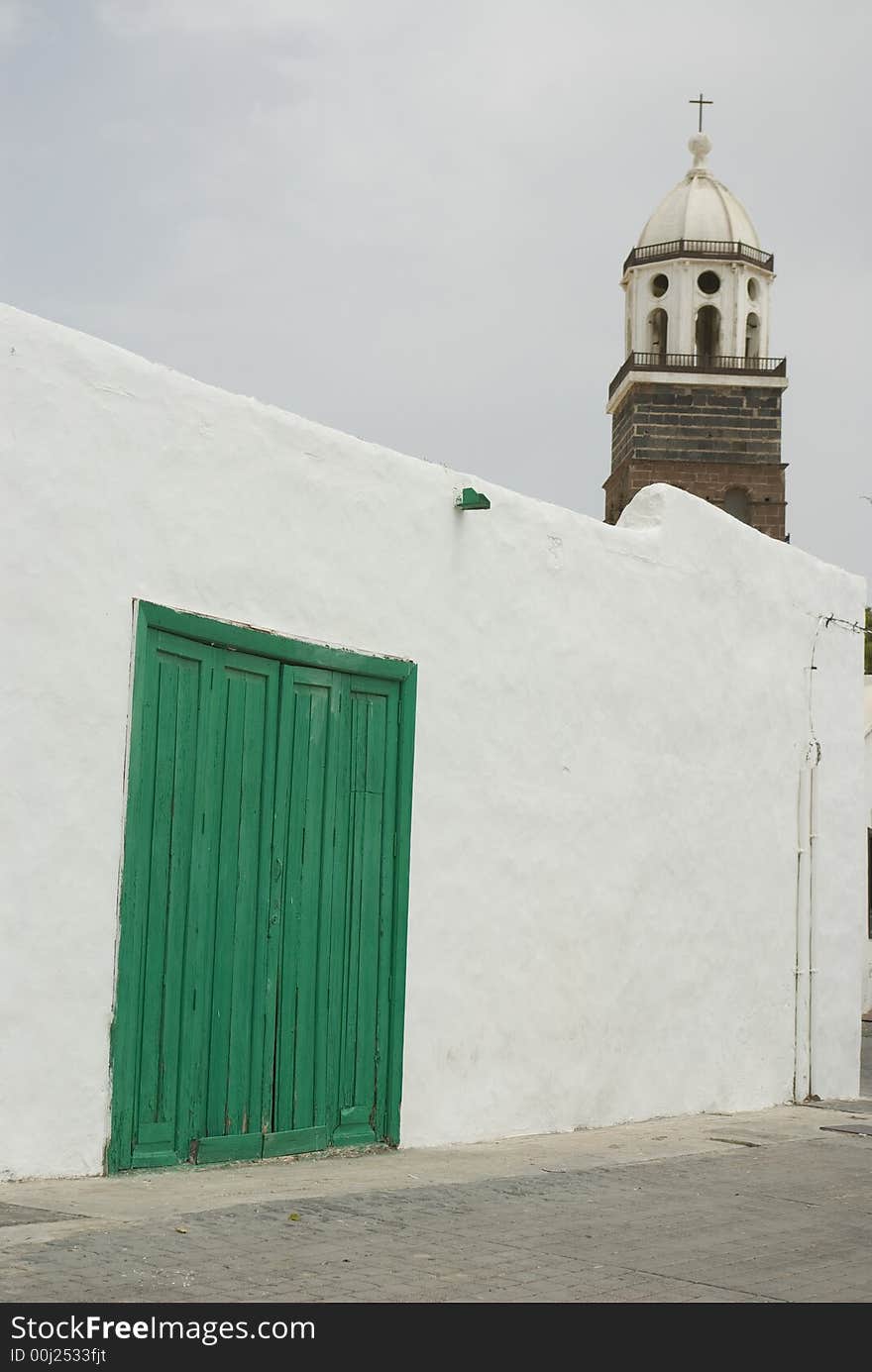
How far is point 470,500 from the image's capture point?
816 centimetres

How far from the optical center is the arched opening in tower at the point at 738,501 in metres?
40.2

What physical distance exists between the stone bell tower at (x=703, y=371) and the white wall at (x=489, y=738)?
28905 mm

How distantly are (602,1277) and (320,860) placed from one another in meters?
2.79

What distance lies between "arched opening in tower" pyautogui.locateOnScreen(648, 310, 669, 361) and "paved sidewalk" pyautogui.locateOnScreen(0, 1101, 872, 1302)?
3540cm

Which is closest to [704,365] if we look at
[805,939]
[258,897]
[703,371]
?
[703,371]

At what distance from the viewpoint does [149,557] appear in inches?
256

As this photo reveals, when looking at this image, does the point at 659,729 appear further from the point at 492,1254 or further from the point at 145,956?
the point at 492,1254

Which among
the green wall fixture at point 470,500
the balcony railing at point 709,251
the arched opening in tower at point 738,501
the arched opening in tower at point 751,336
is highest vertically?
the balcony railing at point 709,251

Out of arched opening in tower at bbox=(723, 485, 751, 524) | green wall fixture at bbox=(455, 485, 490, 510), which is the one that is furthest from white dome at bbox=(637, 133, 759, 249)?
green wall fixture at bbox=(455, 485, 490, 510)

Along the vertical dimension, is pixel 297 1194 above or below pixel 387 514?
below

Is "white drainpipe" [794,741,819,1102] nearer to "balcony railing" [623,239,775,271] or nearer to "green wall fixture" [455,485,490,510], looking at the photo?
"green wall fixture" [455,485,490,510]

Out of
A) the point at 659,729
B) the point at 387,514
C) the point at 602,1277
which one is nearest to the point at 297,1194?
the point at 602,1277

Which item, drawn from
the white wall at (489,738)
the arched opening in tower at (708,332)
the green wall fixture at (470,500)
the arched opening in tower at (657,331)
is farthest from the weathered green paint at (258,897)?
the arched opening in tower at (657,331)

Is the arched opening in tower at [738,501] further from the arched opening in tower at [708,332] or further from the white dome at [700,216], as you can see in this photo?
the white dome at [700,216]
